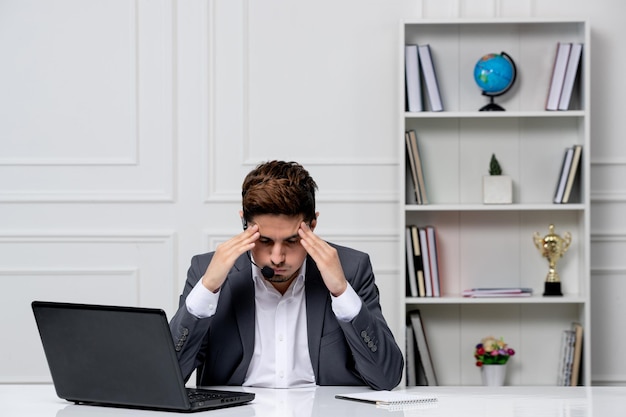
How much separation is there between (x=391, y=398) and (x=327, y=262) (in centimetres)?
43

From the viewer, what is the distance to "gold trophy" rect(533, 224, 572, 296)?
3.96 m

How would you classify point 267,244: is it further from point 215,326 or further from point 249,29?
point 249,29

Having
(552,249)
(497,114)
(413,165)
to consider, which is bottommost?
(552,249)

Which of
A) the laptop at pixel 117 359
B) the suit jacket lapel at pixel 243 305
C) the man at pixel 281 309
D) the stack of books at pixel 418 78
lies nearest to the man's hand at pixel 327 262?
the man at pixel 281 309

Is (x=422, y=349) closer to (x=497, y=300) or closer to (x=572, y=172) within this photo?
(x=497, y=300)

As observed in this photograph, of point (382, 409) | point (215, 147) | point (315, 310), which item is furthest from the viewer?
point (215, 147)

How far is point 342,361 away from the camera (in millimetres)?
2303

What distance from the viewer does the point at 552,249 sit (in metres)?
3.98

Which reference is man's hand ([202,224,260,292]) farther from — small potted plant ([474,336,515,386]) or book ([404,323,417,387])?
small potted plant ([474,336,515,386])

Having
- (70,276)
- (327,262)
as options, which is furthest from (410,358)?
(327,262)

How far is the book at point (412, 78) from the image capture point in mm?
3916

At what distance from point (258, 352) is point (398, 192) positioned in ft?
6.16

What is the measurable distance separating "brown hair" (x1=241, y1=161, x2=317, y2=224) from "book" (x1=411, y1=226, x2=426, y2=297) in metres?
1.61

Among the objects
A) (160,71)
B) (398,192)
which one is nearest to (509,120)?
(398,192)
